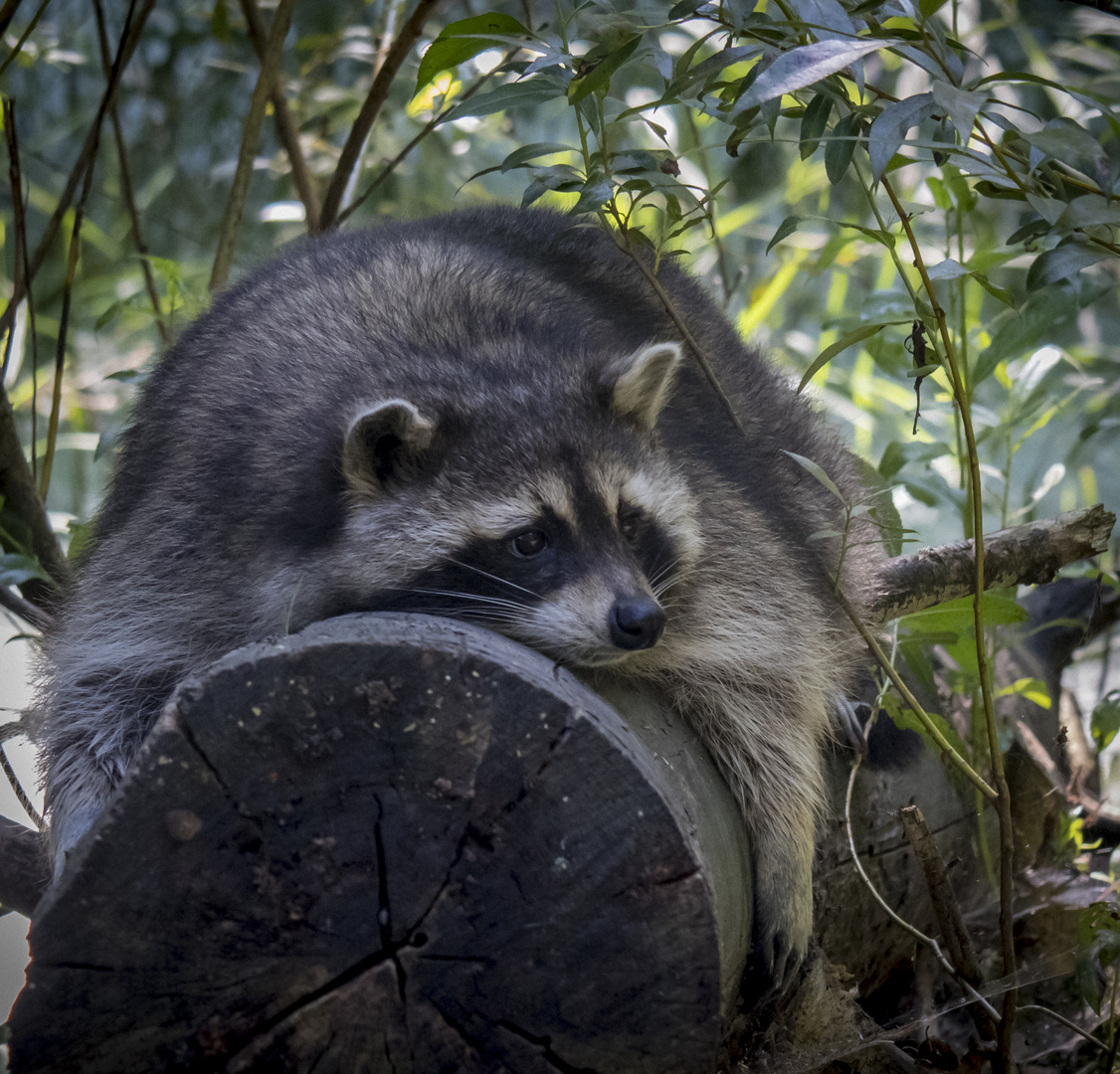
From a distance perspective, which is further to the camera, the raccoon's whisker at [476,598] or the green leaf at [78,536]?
the green leaf at [78,536]

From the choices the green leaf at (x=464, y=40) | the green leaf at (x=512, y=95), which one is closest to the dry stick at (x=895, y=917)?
the green leaf at (x=512, y=95)

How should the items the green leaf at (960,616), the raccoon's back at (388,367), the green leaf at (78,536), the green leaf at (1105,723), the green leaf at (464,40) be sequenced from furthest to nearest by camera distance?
the green leaf at (78,536)
the green leaf at (1105,723)
the green leaf at (960,616)
the raccoon's back at (388,367)
the green leaf at (464,40)

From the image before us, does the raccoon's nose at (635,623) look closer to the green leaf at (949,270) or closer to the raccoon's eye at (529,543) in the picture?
the raccoon's eye at (529,543)

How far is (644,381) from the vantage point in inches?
82.2

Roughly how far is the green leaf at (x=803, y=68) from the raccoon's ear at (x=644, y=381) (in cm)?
73

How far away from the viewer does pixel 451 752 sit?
1.30 m

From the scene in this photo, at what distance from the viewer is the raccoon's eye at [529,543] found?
198 centimetres

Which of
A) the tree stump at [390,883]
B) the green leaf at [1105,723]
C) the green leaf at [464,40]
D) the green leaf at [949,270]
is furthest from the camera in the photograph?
the green leaf at [1105,723]

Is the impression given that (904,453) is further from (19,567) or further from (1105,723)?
(19,567)

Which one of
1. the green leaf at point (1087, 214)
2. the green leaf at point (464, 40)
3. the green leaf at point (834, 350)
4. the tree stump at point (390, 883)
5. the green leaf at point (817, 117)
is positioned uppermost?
the green leaf at point (464, 40)

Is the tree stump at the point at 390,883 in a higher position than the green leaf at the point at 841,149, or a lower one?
lower

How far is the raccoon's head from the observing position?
1898 mm

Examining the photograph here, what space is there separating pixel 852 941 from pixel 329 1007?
4.42ft

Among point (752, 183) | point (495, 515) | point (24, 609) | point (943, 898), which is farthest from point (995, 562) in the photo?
point (752, 183)
